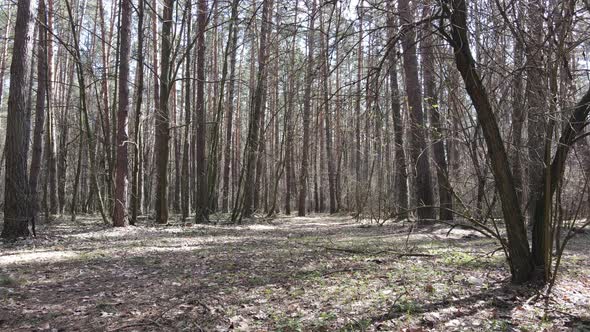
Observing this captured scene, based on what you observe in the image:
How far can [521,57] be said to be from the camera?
14.2 ft

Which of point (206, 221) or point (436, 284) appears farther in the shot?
point (206, 221)

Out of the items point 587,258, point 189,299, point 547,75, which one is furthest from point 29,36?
point 587,258

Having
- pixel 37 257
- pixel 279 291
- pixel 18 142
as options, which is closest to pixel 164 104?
pixel 18 142

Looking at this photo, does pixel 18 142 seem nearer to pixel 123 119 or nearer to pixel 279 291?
pixel 123 119

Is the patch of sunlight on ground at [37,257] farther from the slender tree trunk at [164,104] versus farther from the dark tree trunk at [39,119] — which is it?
the slender tree trunk at [164,104]

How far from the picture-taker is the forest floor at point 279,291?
357 centimetres

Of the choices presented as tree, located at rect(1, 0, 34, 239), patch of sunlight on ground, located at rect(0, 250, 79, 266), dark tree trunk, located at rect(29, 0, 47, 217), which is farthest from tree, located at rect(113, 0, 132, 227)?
patch of sunlight on ground, located at rect(0, 250, 79, 266)

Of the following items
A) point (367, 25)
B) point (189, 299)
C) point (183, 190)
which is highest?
point (367, 25)

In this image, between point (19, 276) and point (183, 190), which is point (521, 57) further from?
point (183, 190)

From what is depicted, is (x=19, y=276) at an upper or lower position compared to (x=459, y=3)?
lower

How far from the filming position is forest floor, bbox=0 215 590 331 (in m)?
3.57

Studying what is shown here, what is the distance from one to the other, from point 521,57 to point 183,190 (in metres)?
13.7

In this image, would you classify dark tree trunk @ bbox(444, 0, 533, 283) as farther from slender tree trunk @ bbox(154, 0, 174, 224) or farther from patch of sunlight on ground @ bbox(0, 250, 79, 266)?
slender tree trunk @ bbox(154, 0, 174, 224)

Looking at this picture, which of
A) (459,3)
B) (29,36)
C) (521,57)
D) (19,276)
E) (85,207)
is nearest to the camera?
(459,3)
